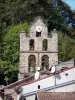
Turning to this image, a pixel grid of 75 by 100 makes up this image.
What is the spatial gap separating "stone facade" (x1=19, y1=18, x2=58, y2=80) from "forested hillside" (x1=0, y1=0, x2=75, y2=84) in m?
5.63

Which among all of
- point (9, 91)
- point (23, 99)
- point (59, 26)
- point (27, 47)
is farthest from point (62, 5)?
point (23, 99)

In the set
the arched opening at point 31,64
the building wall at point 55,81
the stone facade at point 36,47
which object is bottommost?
the building wall at point 55,81

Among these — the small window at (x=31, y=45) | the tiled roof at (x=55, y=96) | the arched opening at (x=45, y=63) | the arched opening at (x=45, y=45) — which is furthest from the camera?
the arched opening at (x=45, y=45)

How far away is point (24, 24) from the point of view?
226 feet

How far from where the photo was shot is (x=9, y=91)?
146 feet

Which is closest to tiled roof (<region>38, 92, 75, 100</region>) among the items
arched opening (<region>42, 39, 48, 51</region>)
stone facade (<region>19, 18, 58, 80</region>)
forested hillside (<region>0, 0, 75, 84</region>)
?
stone facade (<region>19, 18, 58, 80</region>)

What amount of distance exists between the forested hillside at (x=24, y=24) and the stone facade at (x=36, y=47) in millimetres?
5635

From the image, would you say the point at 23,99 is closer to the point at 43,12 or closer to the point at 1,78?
the point at 1,78

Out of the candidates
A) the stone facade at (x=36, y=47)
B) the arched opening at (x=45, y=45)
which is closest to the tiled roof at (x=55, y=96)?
the stone facade at (x=36, y=47)

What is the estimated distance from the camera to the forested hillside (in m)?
60.5

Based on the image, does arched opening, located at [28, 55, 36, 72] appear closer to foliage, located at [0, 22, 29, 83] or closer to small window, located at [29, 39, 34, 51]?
small window, located at [29, 39, 34, 51]

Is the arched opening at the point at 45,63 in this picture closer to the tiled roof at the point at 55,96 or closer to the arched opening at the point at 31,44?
the arched opening at the point at 31,44

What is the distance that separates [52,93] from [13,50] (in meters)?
26.5

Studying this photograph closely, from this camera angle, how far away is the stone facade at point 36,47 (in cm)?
5281
